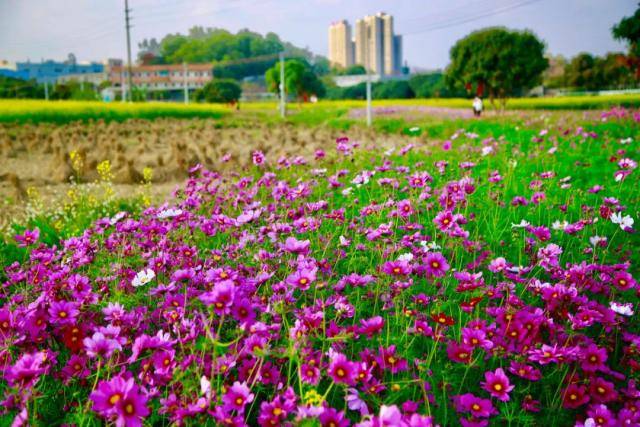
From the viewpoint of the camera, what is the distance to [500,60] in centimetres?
2216

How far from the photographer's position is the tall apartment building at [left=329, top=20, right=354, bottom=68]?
142 m

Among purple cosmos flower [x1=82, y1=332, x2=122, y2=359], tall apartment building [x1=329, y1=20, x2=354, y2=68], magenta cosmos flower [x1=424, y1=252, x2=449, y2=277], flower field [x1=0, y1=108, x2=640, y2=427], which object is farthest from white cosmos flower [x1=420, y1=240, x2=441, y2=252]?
tall apartment building [x1=329, y1=20, x2=354, y2=68]

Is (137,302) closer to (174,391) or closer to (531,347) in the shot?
(174,391)

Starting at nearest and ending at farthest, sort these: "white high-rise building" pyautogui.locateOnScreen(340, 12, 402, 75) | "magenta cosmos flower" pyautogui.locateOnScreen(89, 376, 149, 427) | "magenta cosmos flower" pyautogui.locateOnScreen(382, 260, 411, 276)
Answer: "magenta cosmos flower" pyautogui.locateOnScreen(89, 376, 149, 427)
"magenta cosmos flower" pyautogui.locateOnScreen(382, 260, 411, 276)
"white high-rise building" pyautogui.locateOnScreen(340, 12, 402, 75)

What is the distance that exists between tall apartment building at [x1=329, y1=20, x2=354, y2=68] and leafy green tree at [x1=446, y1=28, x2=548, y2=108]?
397 feet

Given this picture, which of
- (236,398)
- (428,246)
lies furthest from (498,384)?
(428,246)

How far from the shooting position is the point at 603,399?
185cm

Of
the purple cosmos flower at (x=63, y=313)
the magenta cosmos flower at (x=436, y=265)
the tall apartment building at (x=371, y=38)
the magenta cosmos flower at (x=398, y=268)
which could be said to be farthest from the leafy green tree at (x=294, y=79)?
the tall apartment building at (x=371, y=38)

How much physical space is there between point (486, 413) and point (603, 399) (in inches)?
18.7

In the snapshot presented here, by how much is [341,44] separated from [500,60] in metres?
128

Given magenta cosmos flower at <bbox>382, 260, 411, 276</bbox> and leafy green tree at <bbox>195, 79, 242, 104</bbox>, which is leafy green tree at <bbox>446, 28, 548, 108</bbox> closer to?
magenta cosmos flower at <bbox>382, 260, 411, 276</bbox>

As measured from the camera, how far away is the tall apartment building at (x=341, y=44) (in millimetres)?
142250

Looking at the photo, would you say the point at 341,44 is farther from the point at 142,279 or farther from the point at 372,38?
the point at 142,279

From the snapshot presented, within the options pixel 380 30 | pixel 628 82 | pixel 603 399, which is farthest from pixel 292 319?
pixel 380 30
